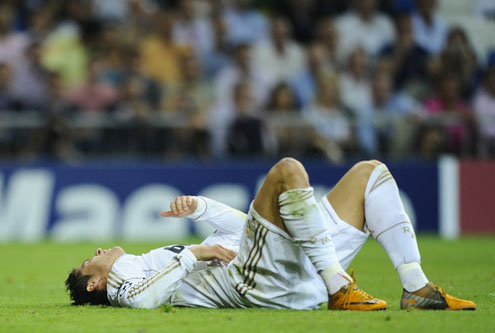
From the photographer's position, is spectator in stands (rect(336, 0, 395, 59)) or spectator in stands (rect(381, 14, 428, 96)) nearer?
spectator in stands (rect(381, 14, 428, 96))

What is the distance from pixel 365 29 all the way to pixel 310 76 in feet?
6.22

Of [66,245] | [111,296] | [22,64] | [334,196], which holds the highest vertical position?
[22,64]

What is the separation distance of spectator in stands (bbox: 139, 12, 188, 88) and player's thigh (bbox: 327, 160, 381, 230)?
10.6m

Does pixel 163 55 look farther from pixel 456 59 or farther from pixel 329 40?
pixel 456 59

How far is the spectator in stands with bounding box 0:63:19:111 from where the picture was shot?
1551 cm

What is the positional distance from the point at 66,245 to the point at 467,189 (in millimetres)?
7245

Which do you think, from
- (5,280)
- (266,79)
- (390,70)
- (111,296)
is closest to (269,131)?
(266,79)

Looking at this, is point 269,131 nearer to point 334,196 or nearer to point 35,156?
point 35,156

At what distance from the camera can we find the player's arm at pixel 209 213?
6574 mm

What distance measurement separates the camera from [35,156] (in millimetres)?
15625

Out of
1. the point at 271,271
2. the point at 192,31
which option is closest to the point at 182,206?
the point at 271,271

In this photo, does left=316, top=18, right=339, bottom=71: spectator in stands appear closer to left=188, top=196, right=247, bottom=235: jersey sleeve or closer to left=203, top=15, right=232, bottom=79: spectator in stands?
left=203, top=15, right=232, bottom=79: spectator in stands

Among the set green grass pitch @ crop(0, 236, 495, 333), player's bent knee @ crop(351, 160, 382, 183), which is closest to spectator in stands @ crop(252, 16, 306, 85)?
green grass pitch @ crop(0, 236, 495, 333)

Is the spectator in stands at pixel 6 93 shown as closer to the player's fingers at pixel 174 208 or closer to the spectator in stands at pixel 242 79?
the spectator in stands at pixel 242 79
